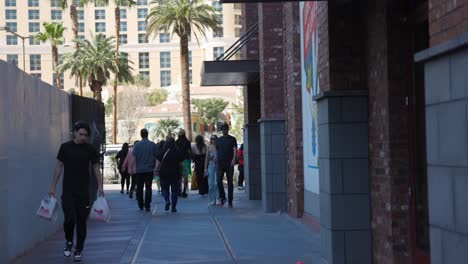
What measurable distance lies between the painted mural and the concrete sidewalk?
3.13 feet

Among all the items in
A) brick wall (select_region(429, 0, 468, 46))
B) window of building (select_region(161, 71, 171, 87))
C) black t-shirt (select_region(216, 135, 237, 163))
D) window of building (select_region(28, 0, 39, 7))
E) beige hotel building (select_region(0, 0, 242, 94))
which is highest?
window of building (select_region(28, 0, 39, 7))

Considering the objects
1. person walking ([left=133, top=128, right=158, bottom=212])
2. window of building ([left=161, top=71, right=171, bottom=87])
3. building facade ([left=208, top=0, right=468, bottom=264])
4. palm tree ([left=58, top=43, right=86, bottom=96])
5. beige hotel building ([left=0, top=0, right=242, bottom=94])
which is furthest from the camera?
window of building ([left=161, top=71, right=171, bottom=87])

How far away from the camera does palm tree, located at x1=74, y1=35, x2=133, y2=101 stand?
60.6 meters

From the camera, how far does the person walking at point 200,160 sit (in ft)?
78.2

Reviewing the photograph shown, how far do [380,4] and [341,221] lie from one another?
2308mm

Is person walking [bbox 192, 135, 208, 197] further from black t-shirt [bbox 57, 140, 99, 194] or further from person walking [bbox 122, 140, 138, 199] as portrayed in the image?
black t-shirt [bbox 57, 140, 99, 194]

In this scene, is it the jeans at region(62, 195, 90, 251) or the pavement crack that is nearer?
the jeans at region(62, 195, 90, 251)

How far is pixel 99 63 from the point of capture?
2372 inches

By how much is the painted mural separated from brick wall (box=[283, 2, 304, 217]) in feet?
1.29

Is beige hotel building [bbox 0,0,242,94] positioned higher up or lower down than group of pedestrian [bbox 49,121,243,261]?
higher up

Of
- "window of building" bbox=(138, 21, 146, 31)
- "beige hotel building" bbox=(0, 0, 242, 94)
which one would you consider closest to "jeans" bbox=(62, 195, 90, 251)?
"beige hotel building" bbox=(0, 0, 242, 94)

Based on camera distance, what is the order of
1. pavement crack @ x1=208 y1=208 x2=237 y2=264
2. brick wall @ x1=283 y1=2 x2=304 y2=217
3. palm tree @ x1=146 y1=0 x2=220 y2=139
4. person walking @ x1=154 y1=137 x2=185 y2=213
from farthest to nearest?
palm tree @ x1=146 y1=0 x2=220 y2=139 < person walking @ x1=154 y1=137 x2=185 y2=213 < brick wall @ x1=283 y1=2 x2=304 y2=217 < pavement crack @ x1=208 y1=208 x2=237 y2=264

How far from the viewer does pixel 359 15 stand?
9547mm

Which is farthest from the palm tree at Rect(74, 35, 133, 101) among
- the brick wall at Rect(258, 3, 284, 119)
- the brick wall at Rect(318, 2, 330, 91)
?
the brick wall at Rect(318, 2, 330, 91)
